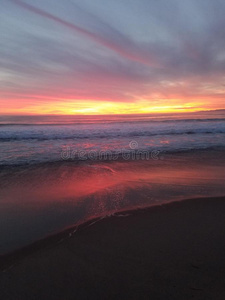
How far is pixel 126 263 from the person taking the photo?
2.40 metres

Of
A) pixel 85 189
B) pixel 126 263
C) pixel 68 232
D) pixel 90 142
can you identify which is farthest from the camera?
pixel 90 142

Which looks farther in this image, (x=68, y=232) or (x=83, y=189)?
(x=83, y=189)

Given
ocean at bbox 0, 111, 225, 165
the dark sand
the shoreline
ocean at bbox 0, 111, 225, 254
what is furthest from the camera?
ocean at bbox 0, 111, 225, 165

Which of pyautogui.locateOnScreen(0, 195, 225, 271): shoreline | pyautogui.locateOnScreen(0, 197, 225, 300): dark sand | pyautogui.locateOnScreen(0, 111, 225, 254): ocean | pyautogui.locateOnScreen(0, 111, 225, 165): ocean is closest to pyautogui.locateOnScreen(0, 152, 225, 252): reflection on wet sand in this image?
pyautogui.locateOnScreen(0, 111, 225, 254): ocean

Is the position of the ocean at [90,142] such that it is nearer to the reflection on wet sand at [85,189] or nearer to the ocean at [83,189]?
the ocean at [83,189]

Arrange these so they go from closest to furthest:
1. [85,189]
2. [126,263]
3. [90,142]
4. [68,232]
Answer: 1. [126,263]
2. [68,232]
3. [85,189]
4. [90,142]

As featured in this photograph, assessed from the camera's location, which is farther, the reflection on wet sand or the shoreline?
the reflection on wet sand

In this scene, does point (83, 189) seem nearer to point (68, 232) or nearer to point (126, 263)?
point (68, 232)

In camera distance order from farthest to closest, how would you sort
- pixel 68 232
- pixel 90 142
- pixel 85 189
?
1. pixel 90 142
2. pixel 85 189
3. pixel 68 232

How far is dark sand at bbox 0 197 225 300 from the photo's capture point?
203 cm

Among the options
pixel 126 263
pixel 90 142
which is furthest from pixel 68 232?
pixel 90 142

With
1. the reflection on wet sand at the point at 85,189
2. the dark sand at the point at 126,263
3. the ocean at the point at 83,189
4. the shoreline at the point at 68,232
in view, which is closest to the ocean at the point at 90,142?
the ocean at the point at 83,189

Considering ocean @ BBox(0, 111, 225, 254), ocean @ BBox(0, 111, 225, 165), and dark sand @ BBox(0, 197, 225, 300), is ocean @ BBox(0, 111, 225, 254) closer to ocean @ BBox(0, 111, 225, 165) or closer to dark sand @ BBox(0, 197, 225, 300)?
dark sand @ BBox(0, 197, 225, 300)

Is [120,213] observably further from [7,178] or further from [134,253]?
[7,178]
